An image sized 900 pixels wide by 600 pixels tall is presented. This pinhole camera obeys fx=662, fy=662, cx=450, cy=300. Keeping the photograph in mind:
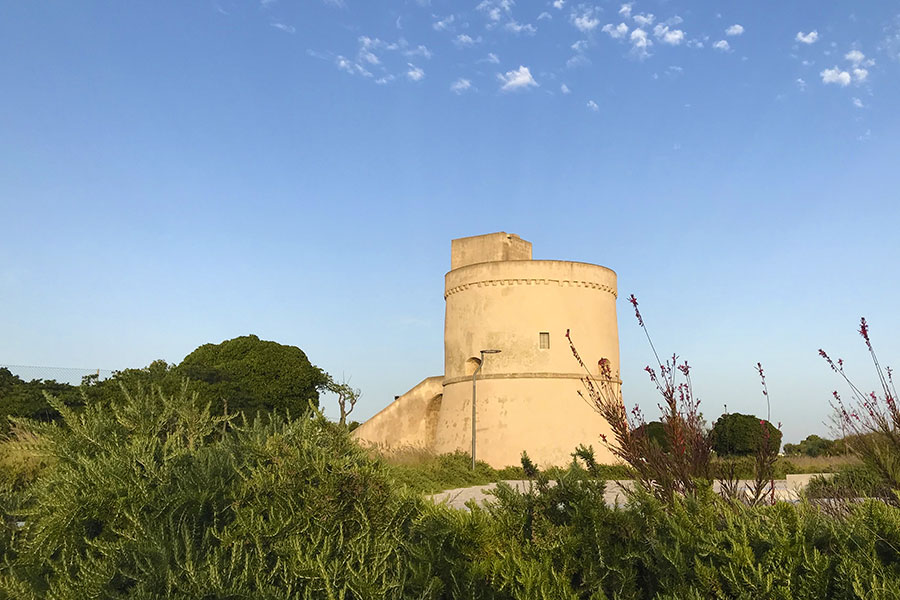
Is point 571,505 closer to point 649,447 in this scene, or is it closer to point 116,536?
point 649,447

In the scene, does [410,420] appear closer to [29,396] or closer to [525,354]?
[525,354]

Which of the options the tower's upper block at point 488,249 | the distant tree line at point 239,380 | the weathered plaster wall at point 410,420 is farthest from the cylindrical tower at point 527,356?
the distant tree line at point 239,380

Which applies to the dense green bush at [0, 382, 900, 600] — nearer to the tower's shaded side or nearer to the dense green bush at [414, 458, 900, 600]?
the dense green bush at [414, 458, 900, 600]

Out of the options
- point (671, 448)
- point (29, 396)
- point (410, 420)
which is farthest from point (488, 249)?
point (671, 448)

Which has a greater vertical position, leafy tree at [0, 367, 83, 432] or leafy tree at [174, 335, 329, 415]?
leafy tree at [174, 335, 329, 415]

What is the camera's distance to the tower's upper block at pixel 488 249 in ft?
86.8

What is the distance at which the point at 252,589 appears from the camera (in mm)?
3912

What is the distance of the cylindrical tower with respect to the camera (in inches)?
927

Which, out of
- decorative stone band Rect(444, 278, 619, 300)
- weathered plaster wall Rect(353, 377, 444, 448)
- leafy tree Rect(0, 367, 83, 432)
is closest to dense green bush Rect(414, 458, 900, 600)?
decorative stone band Rect(444, 278, 619, 300)

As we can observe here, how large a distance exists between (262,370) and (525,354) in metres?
16.9

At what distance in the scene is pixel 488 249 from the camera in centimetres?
2667

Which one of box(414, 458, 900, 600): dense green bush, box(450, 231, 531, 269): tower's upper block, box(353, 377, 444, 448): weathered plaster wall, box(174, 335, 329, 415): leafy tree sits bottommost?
box(414, 458, 900, 600): dense green bush

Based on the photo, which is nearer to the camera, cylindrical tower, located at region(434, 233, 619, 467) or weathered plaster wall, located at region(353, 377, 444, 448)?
cylindrical tower, located at region(434, 233, 619, 467)

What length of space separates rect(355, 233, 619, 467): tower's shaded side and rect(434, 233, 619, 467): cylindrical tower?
0.12 ft
